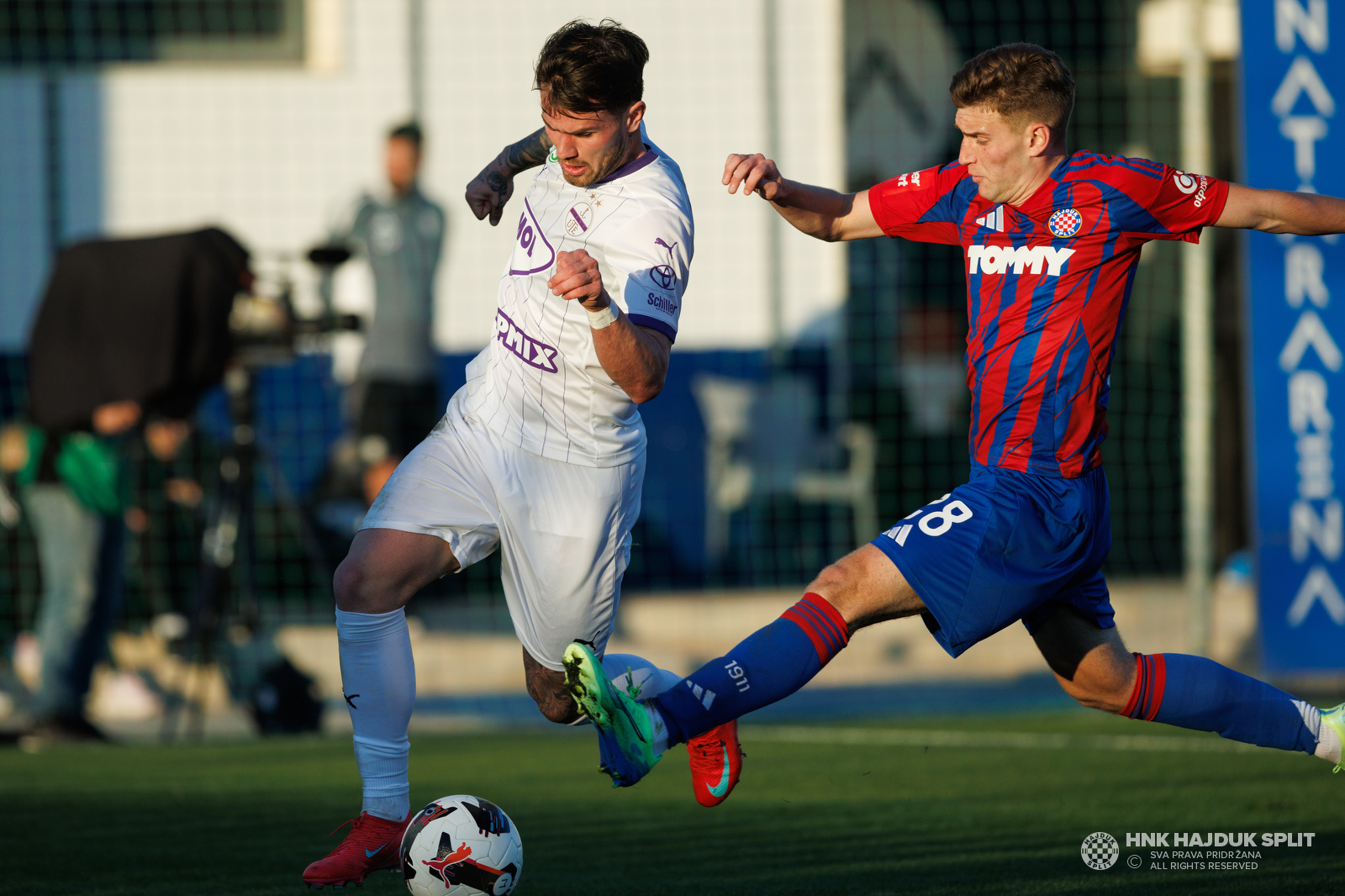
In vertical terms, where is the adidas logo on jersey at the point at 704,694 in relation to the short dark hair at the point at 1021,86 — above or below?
below

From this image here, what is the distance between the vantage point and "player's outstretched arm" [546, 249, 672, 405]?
11.2 ft

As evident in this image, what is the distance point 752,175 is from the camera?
3881mm

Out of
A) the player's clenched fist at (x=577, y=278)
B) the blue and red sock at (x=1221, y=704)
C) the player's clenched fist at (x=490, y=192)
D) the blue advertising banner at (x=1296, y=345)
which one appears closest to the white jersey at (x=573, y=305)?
the player's clenched fist at (x=490, y=192)

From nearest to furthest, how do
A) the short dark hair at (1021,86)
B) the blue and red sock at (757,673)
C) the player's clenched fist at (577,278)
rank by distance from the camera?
the player's clenched fist at (577,278), the blue and red sock at (757,673), the short dark hair at (1021,86)

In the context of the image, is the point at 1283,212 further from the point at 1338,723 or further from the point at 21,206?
the point at 21,206

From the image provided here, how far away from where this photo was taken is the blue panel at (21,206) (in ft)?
33.9

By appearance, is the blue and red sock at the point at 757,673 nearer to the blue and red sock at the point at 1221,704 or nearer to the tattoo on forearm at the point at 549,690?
the tattoo on forearm at the point at 549,690

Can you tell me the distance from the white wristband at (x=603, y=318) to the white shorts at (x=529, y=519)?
64 cm

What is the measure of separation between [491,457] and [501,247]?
6651 mm

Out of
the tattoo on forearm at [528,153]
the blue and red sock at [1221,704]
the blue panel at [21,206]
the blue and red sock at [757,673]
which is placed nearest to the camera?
the blue and red sock at [757,673]

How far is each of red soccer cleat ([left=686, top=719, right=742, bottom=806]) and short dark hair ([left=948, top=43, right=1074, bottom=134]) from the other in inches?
65.1

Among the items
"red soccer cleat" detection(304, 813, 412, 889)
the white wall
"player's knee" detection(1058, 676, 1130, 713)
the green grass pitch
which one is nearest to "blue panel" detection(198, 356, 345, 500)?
the white wall

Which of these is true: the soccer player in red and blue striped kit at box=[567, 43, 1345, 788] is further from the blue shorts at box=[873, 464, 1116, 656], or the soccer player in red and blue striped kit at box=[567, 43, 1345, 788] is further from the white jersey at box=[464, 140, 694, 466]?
the white jersey at box=[464, 140, 694, 466]

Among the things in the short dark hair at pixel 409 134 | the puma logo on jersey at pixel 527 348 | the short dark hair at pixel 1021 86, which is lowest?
the puma logo on jersey at pixel 527 348
